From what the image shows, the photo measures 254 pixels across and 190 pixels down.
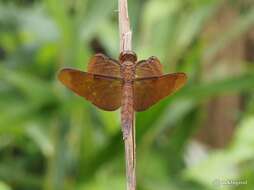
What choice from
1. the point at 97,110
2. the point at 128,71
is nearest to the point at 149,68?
the point at 128,71

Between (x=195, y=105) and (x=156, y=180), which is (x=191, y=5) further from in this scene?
(x=156, y=180)

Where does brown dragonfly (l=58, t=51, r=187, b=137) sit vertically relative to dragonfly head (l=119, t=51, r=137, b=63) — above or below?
below

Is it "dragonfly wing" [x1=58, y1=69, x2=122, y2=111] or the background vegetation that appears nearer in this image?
"dragonfly wing" [x1=58, y1=69, x2=122, y2=111]

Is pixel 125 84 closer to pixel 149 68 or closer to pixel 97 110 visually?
pixel 149 68

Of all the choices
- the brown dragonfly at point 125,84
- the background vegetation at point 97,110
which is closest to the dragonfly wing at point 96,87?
the brown dragonfly at point 125,84

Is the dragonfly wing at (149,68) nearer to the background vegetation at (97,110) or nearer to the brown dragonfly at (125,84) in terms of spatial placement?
the brown dragonfly at (125,84)

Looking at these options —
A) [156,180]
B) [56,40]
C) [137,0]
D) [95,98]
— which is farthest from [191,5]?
[95,98]

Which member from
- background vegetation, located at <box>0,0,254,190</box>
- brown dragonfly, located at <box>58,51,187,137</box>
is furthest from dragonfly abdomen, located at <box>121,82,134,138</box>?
background vegetation, located at <box>0,0,254,190</box>

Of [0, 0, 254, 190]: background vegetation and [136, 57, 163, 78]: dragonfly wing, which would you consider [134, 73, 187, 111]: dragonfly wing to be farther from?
[0, 0, 254, 190]: background vegetation
